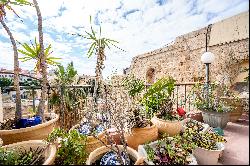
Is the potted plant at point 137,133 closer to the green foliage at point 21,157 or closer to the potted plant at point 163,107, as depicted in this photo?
the potted plant at point 163,107

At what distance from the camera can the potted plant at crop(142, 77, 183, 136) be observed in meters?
2.68

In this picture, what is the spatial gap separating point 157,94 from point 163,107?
26cm

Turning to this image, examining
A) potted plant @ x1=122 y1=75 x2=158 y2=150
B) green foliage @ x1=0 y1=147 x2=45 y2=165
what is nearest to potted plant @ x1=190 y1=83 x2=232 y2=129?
potted plant @ x1=122 y1=75 x2=158 y2=150

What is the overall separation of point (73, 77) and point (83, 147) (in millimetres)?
2072

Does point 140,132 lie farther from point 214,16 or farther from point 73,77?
point 73,77

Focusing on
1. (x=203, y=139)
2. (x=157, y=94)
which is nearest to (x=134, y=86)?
(x=157, y=94)

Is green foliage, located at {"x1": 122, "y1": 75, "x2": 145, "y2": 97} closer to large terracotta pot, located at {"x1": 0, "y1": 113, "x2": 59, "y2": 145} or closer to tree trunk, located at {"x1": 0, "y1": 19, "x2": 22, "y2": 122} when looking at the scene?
large terracotta pot, located at {"x1": 0, "y1": 113, "x2": 59, "y2": 145}

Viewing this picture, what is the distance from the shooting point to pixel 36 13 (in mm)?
2975

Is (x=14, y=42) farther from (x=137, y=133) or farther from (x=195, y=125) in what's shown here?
(x=195, y=125)

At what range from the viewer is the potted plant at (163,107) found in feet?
8.79

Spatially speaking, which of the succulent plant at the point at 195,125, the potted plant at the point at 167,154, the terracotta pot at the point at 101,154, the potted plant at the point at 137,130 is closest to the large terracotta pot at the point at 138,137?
the potted plant at the point at 137,130

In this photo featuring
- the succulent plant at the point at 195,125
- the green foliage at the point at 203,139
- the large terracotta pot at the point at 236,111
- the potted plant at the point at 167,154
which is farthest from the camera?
the succulent plant at the point at 195,125

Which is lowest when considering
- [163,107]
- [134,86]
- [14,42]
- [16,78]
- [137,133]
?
[137,133]

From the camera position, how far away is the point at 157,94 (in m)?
3.11
